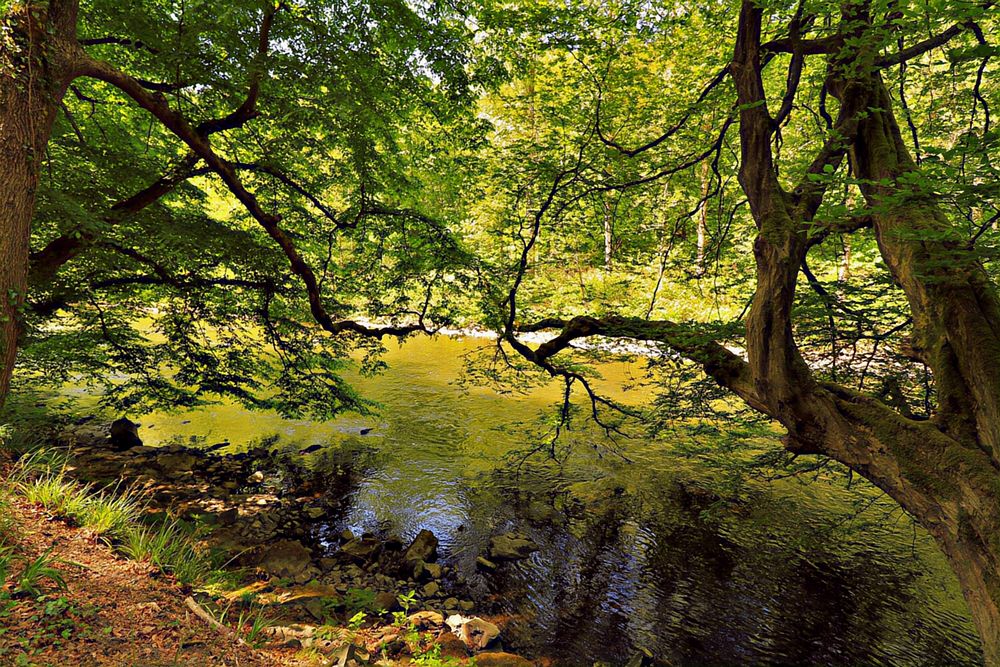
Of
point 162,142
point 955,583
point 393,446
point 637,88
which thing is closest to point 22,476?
point 162,142

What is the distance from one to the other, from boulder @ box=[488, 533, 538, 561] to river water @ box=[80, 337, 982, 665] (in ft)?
0.55

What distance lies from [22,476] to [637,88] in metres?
7.87

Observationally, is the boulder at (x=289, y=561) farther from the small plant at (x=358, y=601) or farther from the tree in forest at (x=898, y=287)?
the tree in forest at (x=898, y=287)

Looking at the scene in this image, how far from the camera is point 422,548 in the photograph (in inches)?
219

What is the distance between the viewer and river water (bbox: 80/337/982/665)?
451cm

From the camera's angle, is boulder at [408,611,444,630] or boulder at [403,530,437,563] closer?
boulder at [408,611,444,630]

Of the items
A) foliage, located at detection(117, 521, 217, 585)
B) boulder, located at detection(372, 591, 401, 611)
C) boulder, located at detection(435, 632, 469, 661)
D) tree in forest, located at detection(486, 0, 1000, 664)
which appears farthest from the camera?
boulder, located at detection(372, 591, 401, 611)

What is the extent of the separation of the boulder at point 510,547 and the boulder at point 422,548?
78 cm

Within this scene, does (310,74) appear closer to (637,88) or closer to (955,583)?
(637,88)

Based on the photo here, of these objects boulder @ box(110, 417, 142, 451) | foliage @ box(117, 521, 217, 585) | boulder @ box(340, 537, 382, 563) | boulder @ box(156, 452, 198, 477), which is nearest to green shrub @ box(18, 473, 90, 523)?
foliage @ box(117, 521, 217, 585)

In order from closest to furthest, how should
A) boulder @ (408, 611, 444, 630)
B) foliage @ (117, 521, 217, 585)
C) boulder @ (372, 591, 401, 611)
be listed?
foliage @ (117, 521, 217, 585) < boulder @ (408, 611, 444, 630) < boulder @ (372, 591, 401, 611)

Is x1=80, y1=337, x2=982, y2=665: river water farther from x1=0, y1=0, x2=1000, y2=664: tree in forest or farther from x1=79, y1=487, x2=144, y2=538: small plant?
x1=79, y1=487, x2=144, y2=538: small plant

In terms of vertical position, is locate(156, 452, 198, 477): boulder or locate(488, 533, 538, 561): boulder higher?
locate(488, 533, 538, 561): boulder

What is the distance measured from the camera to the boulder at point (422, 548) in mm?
5383
